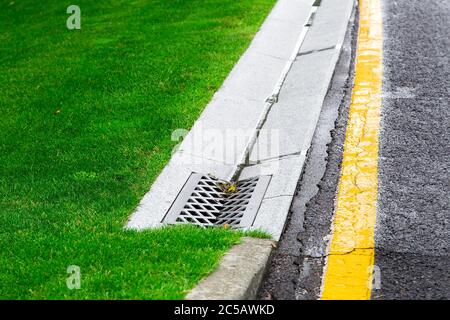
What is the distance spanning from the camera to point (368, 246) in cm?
400

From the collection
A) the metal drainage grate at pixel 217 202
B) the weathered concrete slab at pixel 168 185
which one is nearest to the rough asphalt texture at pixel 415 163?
the metal drainage grate at pixel 217 202

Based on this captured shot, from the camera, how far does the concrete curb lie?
3.43m

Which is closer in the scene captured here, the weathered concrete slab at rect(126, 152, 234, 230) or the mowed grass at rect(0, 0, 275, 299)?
the mowed grass at rect(0, 0, 275, 299)

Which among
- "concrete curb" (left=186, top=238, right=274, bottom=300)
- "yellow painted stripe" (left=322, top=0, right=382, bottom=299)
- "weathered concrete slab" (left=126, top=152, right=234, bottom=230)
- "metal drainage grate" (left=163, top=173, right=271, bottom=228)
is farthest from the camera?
"metal drainage grate" (left=163, top=173, right=271, bottom=228)

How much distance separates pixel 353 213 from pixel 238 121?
1786mm

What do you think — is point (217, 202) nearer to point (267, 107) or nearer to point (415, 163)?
point (415, 163)

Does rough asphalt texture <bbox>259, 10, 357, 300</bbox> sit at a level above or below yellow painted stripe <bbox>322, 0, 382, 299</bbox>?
below

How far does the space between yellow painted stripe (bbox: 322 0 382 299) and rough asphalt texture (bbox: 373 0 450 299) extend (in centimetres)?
6

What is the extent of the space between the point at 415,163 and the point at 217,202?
48.6 inches

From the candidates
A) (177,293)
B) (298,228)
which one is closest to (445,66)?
(298,228)

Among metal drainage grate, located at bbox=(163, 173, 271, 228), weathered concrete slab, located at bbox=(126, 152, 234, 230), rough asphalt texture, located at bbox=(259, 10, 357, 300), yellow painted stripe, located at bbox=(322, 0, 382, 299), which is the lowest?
metal drainage grate, located at bbox=(163, 173, 271, 228)

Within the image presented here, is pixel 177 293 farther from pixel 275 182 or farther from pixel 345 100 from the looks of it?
pixel 345 100

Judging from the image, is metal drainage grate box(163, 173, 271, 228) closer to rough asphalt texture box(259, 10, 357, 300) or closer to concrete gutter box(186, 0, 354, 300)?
concrete gutter box(186, 0, 354, 300)

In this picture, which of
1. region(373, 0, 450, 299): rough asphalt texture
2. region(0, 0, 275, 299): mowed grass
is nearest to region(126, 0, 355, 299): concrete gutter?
region(0, 0, 275, 299): mowed grass
